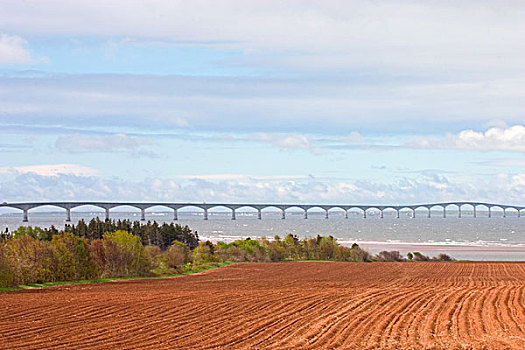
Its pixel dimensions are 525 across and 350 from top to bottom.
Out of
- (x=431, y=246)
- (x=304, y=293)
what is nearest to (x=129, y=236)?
(x=304, y=293)

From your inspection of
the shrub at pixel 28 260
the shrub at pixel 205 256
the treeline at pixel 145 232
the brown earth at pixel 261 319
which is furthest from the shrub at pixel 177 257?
the treeline at pixel 145 232

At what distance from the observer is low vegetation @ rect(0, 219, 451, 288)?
50281mm

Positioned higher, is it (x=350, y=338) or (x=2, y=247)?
(x=2, y=247)

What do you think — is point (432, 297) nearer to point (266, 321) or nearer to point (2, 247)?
point (266, 321)

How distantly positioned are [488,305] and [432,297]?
4385 millimetres

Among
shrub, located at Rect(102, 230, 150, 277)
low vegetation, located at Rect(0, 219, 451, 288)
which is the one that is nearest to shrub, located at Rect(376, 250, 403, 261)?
low vegetation, located at Rect(0, 219, 451, 288)

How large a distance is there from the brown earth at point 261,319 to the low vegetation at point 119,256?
7040mm

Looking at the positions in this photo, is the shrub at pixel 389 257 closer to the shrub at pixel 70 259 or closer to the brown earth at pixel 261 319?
the shrub at pixel 70 259

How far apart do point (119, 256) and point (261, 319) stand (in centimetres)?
3493

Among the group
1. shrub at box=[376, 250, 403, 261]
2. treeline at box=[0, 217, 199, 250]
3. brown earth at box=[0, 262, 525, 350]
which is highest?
treeline at box=[0, 217, 199, 250]

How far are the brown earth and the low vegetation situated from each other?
7040 millimetres

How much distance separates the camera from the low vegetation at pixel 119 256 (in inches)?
1980

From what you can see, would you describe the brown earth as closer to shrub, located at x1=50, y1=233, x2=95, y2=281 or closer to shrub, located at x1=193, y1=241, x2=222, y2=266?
shrub, located at x1=50, y1=233, x2=95, y2=281

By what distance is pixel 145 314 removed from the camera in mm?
29281
